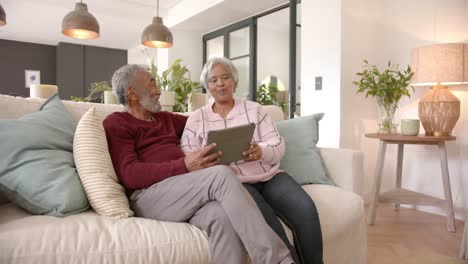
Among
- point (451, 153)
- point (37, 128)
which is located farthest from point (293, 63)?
point (37, 128)

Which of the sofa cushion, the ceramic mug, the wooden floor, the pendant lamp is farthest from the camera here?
the pendant lamp

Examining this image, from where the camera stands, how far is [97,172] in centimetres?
122

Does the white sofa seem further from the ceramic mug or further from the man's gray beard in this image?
the ceramic mug

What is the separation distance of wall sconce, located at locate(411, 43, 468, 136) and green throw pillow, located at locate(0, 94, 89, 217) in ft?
7.38

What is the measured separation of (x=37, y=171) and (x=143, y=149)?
15.7 inches

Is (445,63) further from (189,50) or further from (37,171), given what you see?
(189,50)

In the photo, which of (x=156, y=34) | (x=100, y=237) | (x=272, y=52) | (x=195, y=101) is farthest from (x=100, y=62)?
(x=100, y=237)

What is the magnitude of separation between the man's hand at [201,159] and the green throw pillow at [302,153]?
0.51 metres

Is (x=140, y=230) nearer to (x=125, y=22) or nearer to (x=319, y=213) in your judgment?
(x=319, y=213)

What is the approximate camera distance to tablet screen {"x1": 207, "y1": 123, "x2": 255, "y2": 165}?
1.24 metres

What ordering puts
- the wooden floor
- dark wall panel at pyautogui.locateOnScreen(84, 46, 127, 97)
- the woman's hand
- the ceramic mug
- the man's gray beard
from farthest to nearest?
1. dark wall panel at pyautogui.locateOnScreen(84, 46, 127, 97)
2. the ceramic mug
3. the wooden floor
4. the man's gray beard
5. the woman's hand

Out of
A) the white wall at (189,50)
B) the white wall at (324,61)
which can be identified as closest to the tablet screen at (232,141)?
the white wall at (324,61)

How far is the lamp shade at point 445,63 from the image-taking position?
2.31m

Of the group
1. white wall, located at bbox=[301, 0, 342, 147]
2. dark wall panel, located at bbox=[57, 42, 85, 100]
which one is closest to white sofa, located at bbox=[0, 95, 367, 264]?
white wall, located at bbox=[301, 0, 342, 147]
